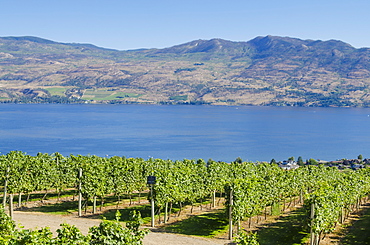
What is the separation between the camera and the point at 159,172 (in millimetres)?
43406

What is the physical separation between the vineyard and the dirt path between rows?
6.68 feet

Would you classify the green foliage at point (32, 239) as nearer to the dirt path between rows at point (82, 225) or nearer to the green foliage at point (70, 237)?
the green foliage at point (70, 237)

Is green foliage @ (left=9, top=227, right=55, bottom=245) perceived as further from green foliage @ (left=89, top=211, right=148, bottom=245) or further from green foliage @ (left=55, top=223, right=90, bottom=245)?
green foliage @ (left=89, top=211, right=148, bottom=245)

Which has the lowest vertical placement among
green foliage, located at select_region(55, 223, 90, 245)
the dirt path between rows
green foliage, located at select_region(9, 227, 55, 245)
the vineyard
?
the dirt path between rows

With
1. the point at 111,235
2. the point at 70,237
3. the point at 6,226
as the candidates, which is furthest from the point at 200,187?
the point at 70,237

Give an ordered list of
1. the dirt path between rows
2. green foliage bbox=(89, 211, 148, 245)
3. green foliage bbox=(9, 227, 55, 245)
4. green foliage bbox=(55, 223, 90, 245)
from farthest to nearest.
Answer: the dirt path between rows → green foliage bbox=(89, 211, 148, 245) → green foliage bbox=(55, 223, 90, 245) → green foliage bbox=(9, 227, 55, 245)

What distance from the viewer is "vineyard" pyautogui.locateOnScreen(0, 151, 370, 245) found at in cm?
3661

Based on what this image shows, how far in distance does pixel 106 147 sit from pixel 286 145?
7422 centimetres

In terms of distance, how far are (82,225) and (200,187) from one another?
47.1 feet

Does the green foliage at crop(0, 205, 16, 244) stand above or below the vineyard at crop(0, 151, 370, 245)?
above

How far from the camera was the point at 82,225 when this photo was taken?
1521 inches

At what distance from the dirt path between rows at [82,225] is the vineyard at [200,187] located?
6.68ft

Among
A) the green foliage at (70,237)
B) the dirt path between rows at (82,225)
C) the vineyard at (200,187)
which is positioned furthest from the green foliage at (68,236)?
the vineyard at (200,187)

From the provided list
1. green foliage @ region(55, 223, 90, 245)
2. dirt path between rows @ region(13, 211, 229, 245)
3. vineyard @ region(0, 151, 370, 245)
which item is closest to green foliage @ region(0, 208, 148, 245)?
green foliage @ region(55, 223, 90, 245)
